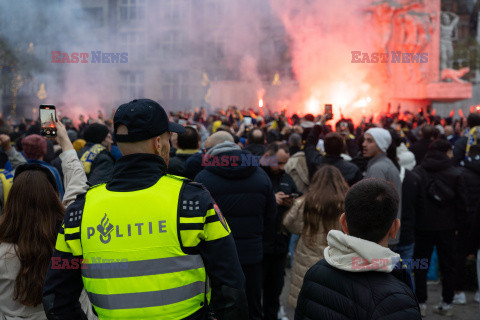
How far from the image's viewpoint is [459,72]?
21.4 m

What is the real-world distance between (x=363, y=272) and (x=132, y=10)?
58.8 ft

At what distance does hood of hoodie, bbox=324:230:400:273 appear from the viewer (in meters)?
1.58

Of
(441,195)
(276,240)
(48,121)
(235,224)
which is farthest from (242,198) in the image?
(441,195)

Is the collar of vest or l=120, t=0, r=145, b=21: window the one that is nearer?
the collar of vest

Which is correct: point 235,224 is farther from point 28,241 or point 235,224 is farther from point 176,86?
point 176,86

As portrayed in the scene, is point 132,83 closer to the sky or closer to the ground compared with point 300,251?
closer to the sky

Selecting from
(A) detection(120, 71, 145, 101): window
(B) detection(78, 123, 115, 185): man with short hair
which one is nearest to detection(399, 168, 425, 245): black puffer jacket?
(B) detection(78, 123, 115, 185): man with short hair

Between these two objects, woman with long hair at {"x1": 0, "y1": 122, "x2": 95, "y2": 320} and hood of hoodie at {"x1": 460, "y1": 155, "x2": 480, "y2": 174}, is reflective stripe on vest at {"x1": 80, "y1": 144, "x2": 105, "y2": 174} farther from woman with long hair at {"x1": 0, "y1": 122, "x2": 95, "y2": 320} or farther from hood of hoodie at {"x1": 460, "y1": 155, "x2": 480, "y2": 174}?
Answer: hood of hoodie at {"x1": 460, "y1": 155, "x2": 480, "y2": 174}

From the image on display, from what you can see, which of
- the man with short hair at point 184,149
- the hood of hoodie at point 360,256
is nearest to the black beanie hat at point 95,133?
the man with short hair at point 184,149

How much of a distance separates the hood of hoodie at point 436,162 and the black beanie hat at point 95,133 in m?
2.97

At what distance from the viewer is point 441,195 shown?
15.3 ft

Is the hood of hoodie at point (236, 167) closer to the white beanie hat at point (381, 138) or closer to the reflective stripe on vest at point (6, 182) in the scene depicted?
the white beanie hat at point (381, 138)

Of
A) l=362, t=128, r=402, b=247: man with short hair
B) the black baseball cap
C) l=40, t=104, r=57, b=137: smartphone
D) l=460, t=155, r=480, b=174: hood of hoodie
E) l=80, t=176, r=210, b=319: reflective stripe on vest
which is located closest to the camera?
l=80, t=176, r=210, b=319: reflective stripe on vest

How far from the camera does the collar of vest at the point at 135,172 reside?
5.72 feet
